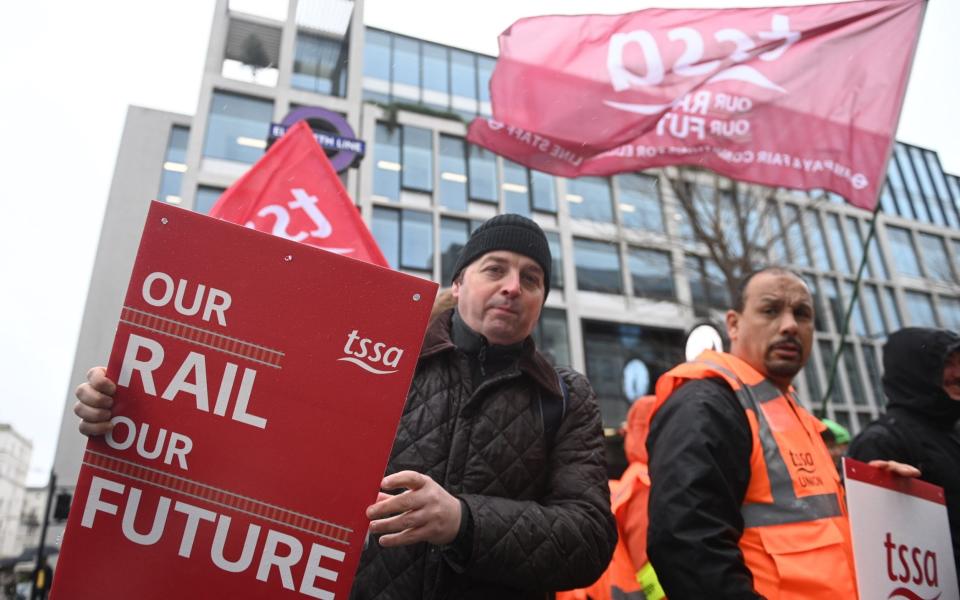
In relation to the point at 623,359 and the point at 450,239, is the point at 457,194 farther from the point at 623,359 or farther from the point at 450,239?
the point at 623,359

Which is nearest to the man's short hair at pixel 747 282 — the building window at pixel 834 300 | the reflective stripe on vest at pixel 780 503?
the reflective stripe on vest at pixel 780 503

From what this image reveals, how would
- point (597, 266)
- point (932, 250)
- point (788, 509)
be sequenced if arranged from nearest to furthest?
point (788, 509) < point (597, 266) < point (932, 250)

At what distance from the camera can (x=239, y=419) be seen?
132 cm

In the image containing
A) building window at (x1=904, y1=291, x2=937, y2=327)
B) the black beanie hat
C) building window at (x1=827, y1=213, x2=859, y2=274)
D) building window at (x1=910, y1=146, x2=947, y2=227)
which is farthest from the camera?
building window at (x1=910, y1=146, x2=947, y2=227)

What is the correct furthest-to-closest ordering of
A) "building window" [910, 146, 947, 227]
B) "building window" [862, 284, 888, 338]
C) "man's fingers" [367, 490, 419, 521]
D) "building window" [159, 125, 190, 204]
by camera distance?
"building window" [910, 146, 947, 227], "building window" [862, 284, 888, 338], "building window" [159, 125, 190, 204], "man's fingers" [367, 490, 419, 521]

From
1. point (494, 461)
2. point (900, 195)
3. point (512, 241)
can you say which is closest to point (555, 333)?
point (900, 195)

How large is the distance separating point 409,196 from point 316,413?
22101mm

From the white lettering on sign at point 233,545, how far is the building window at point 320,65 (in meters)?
23.3

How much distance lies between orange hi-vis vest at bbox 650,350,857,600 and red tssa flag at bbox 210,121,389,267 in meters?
2.07

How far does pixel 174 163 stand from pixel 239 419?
2454 centimetres

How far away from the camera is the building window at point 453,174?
77.1 feet

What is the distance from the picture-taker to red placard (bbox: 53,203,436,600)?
1.26m

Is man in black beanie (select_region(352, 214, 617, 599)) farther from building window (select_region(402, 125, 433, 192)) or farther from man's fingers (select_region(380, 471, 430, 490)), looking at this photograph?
building window (select_region(402, 125, 433, 192))

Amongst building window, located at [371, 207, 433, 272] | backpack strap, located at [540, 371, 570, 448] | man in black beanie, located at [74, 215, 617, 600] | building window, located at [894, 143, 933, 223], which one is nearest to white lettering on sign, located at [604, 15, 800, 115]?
man in black beanie, located at [74, 215, 617, 600]
